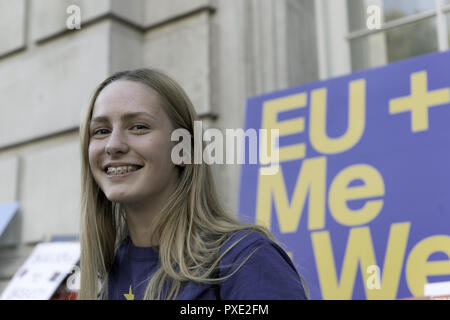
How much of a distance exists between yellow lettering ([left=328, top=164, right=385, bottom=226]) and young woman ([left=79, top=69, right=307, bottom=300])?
0.91 m

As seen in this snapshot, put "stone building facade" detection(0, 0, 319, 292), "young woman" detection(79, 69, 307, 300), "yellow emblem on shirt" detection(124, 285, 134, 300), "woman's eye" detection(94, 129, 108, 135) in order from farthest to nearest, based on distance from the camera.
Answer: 1. "stone building facade" detection(0, 0, 319, 292)
2. "woman's eye" detection(94, 129, 108, 135)
3. "yellow emblem on shirt" detection(124, 285, 134, 300)
4. "young woman" detection(79, 69, 307, 300)

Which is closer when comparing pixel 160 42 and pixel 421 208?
pixel 421 208

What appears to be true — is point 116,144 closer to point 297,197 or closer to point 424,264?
point 297,197

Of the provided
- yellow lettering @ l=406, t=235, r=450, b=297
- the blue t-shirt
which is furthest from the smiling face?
yellow lettering @ l=406, t=235, r=450, b=297

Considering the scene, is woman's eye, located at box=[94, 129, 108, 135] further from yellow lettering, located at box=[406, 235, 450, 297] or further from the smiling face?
yellow lettering, located at box=[406, 235, 450, 297]

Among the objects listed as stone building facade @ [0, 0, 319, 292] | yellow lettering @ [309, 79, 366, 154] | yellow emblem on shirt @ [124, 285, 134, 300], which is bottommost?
yellow emblem on shirt @ [124, 285, 134, 300]

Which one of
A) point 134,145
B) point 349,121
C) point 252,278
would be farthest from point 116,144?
point 349,121

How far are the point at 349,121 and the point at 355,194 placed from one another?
0.35 meters

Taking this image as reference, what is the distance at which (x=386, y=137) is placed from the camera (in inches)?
97.3

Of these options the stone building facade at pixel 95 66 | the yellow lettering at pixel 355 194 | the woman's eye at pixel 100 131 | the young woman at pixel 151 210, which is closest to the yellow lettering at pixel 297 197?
the yellow lettering at pixel 355 194

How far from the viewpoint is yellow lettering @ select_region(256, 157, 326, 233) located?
256cm
